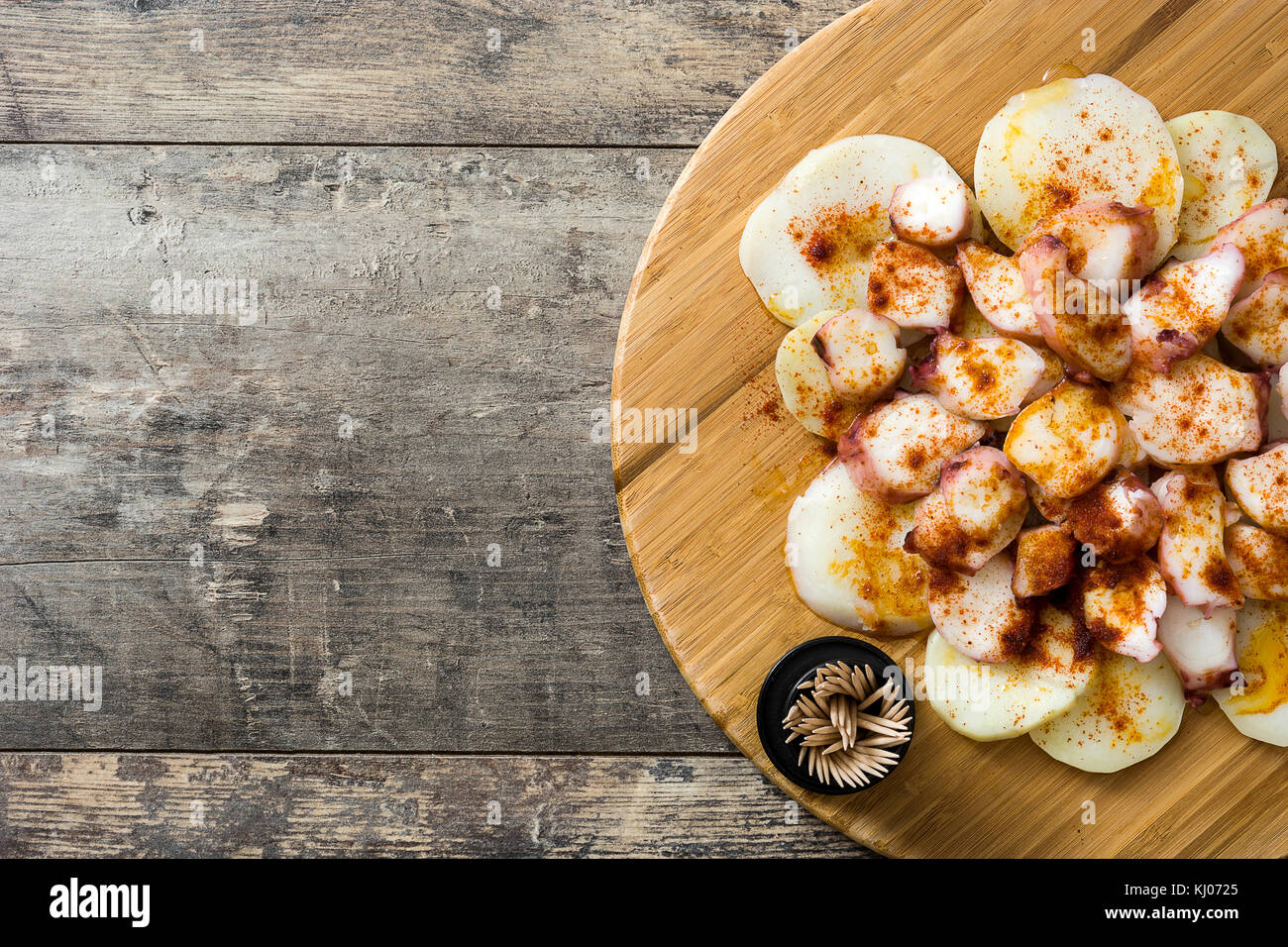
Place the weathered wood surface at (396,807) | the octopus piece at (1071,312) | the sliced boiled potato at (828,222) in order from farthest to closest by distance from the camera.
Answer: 1. the weathered wood surface at (396,807)
2. the sliced boiled potato at (828,222)
3. the octopus piece at (1071,312)

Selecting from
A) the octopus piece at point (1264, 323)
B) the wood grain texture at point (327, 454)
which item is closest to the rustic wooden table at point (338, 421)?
the wood grain texture at point (327, 454)

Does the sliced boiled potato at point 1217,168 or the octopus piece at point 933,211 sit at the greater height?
the sliced boiled potato at point 1217,168

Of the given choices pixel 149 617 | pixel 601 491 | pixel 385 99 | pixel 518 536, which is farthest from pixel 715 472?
pixel 149 617

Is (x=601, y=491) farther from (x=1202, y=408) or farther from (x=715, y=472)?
(x=1202, y=408)

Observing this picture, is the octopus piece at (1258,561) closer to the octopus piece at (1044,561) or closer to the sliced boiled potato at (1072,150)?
the octopus piece at (1044,561)

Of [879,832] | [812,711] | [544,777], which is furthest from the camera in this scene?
[544,777]

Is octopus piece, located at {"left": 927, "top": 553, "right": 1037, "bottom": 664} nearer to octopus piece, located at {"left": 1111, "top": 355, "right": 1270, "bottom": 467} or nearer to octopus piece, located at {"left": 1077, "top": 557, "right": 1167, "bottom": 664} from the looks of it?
octopus piece, located at {"left": 1077, "top": 557, "right": 1167, "bottom": 664}

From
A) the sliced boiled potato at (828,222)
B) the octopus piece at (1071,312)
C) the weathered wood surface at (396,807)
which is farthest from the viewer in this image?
the weathered wood surface at (396,807)
